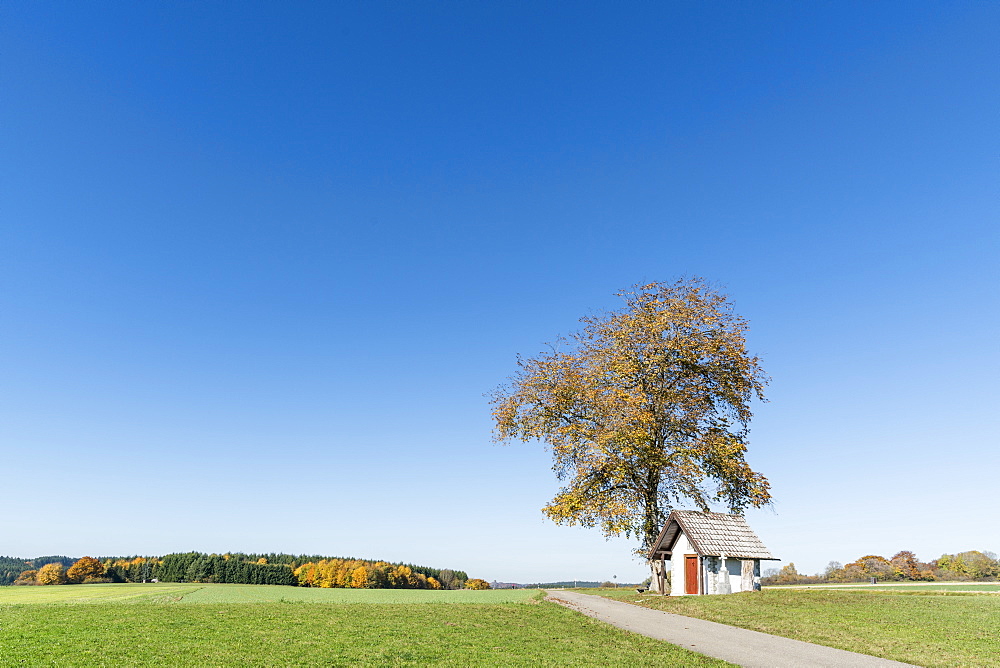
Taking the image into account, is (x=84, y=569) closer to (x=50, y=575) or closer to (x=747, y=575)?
(x=50, y=575)

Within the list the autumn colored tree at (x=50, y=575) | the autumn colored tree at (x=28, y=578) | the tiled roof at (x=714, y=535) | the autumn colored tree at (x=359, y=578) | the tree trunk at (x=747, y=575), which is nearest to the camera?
the tiled roof at (x=714, y=535)

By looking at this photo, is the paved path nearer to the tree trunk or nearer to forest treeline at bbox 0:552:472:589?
the tree trunk

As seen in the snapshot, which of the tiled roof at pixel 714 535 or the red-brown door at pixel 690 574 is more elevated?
the tiled roof at pixel 714 535

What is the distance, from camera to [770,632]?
56.9ft

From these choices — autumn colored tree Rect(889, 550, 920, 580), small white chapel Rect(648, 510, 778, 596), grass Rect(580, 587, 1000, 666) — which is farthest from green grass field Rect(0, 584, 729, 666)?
autumn colored tree Rect(889, 550, 920, 580)

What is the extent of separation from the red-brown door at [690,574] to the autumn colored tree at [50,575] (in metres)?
46.0

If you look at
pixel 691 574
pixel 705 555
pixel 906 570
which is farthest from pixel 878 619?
pixel 906 570

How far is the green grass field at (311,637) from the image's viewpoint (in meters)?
12.0

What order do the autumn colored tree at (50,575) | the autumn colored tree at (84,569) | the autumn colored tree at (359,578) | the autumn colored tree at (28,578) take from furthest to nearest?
the autumn colored tree at (359,578)
the autumn colored tree at (84,569)
the autumn colored tree at (28,578)
the autumn colored tree at (50,575)

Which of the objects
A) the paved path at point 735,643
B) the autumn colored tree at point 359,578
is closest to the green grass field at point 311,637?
the paved path at point 735,643

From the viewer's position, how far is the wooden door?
100ft

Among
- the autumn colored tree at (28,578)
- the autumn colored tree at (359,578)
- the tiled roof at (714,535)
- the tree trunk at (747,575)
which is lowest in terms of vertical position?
the autumn colored tree at (359,578)

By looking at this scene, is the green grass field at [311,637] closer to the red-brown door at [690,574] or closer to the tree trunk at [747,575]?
the red-brown door at [690,574]

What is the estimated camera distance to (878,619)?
18.5m
